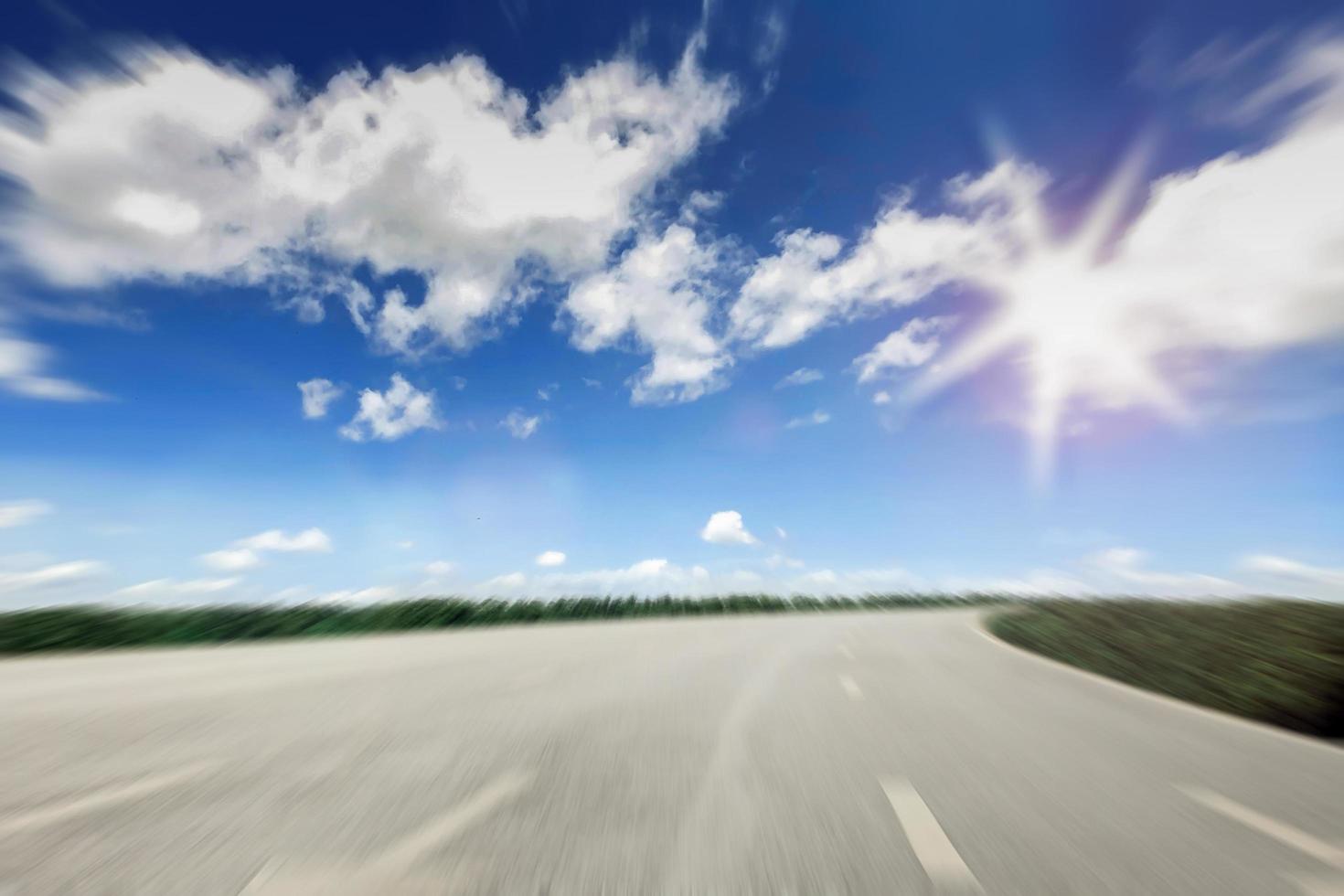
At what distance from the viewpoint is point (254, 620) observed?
19.7 m

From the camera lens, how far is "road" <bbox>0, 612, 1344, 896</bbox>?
3154 mm

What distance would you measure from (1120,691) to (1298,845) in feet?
22.5

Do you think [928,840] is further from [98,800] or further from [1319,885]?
[98,800]

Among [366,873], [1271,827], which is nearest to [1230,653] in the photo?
[1271,827]

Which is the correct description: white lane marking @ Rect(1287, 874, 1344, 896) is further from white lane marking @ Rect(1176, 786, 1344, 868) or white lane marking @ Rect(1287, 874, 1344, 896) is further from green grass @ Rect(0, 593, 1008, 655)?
green grass @ Rect(0, 593, 1008, 655)

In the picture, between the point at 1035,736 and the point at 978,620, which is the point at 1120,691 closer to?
the point at 1035,736

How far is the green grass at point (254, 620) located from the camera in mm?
15453

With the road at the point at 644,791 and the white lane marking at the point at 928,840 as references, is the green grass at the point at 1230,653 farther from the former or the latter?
the white lane marking at the point at 928,840

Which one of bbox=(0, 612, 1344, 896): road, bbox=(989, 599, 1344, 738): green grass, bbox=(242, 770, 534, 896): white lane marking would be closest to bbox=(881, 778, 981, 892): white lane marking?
bbox=(0, 612, 1344, 896): road

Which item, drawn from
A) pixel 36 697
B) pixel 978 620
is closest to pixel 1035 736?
Answer: pixel 36 697

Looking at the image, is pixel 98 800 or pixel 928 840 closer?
pixel 928 840

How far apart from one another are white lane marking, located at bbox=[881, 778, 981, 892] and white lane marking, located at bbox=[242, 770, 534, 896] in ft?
7.27

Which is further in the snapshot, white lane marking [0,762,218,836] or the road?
white lane marking [0,762,218,836]

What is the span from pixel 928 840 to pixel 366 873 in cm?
272
